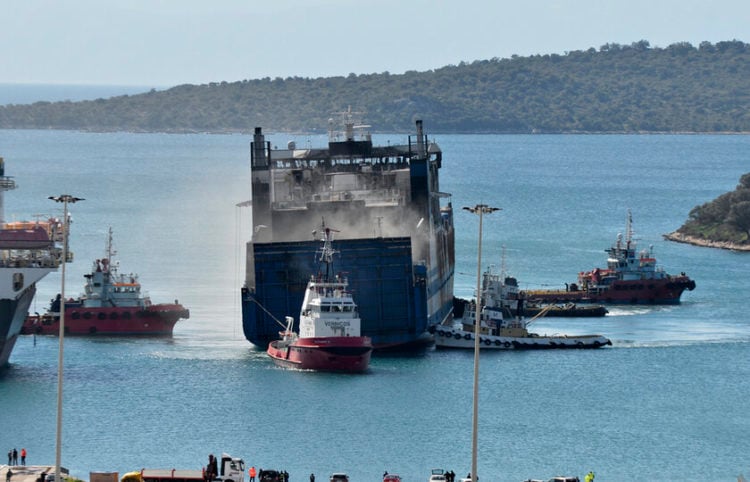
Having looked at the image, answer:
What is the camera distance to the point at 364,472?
237 ft

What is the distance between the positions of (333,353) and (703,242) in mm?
83965

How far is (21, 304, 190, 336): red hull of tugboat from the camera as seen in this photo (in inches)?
4163

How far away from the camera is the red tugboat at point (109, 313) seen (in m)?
106

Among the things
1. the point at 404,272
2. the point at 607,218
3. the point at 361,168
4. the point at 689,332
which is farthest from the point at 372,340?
the point at 607,218

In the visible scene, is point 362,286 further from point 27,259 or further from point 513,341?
point 27,259

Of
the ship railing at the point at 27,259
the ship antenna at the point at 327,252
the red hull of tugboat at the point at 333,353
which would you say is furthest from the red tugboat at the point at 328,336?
the ship railing at the point at 27,259

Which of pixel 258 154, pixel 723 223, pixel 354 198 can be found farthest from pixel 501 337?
pixel 723 223

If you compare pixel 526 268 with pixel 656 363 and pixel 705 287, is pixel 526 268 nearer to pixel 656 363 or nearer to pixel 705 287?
pixel 705 287

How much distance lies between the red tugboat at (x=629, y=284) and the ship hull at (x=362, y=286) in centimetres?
2806

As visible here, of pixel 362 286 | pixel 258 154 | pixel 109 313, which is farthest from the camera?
pixel 258 154

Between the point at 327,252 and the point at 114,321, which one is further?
the point at 114,321

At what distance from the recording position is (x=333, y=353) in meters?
92.5

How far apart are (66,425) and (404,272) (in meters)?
24.5

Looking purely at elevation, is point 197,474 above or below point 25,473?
below
